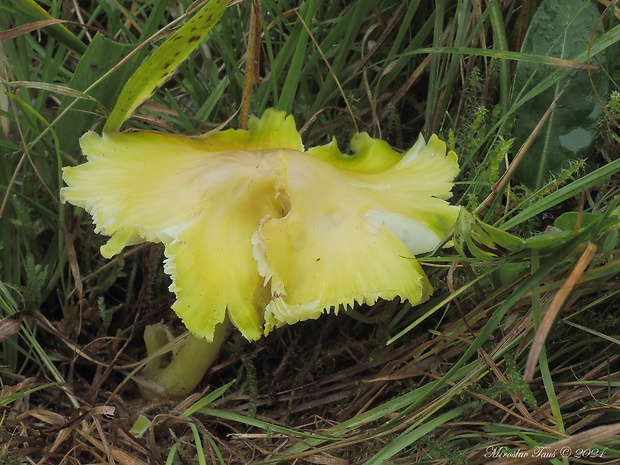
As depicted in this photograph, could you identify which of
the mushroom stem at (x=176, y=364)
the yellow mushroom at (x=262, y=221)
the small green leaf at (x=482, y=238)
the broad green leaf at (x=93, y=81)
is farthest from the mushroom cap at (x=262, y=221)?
the mushroom stem at (x=176, y=364)

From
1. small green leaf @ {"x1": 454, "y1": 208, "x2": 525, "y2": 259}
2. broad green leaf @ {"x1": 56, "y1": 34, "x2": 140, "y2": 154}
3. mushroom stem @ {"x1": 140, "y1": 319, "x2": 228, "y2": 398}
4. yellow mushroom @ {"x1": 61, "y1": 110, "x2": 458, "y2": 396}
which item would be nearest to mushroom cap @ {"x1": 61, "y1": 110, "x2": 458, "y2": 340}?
yellow mushroom @ {"x1": 61, "y1": 110, "x2": 458, "y2": 396}

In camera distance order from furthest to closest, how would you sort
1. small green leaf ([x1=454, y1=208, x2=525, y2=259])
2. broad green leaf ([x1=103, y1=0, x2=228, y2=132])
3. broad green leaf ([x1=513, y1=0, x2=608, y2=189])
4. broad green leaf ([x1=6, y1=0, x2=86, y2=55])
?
→ broad green leaf ([x1=513, y1=0, x2=608, y2=189]), broad green leaf ([x1=6, y1=0, x2=86, y2=55]), broad green leaf ([x1=103, y1=0, x2=228, y2=132]), small green leaf ([x1=454, y1=208, x2=525, y2=259])

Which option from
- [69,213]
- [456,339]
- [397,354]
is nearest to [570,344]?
[456,339]

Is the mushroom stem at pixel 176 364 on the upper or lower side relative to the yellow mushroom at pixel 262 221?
lower

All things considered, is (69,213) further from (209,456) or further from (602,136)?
(602,136)

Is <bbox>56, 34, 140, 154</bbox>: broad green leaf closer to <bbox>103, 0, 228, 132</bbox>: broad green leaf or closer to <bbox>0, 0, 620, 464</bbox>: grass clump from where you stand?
<bbox>0, 0, 620, 464</bbox>: grass clump

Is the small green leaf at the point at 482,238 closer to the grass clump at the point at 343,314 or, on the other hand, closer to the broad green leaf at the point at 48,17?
the grass clump at the point at 343,314

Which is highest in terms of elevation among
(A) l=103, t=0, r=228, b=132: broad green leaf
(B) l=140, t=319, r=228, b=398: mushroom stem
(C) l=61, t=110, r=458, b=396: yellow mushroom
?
(A) l=103, t=0, r=228, b=132: broad green leaf

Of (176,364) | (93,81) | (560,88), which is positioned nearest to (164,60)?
(93,81)

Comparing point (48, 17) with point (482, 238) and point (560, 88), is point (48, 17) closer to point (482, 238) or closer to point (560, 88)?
point (482, 238)
